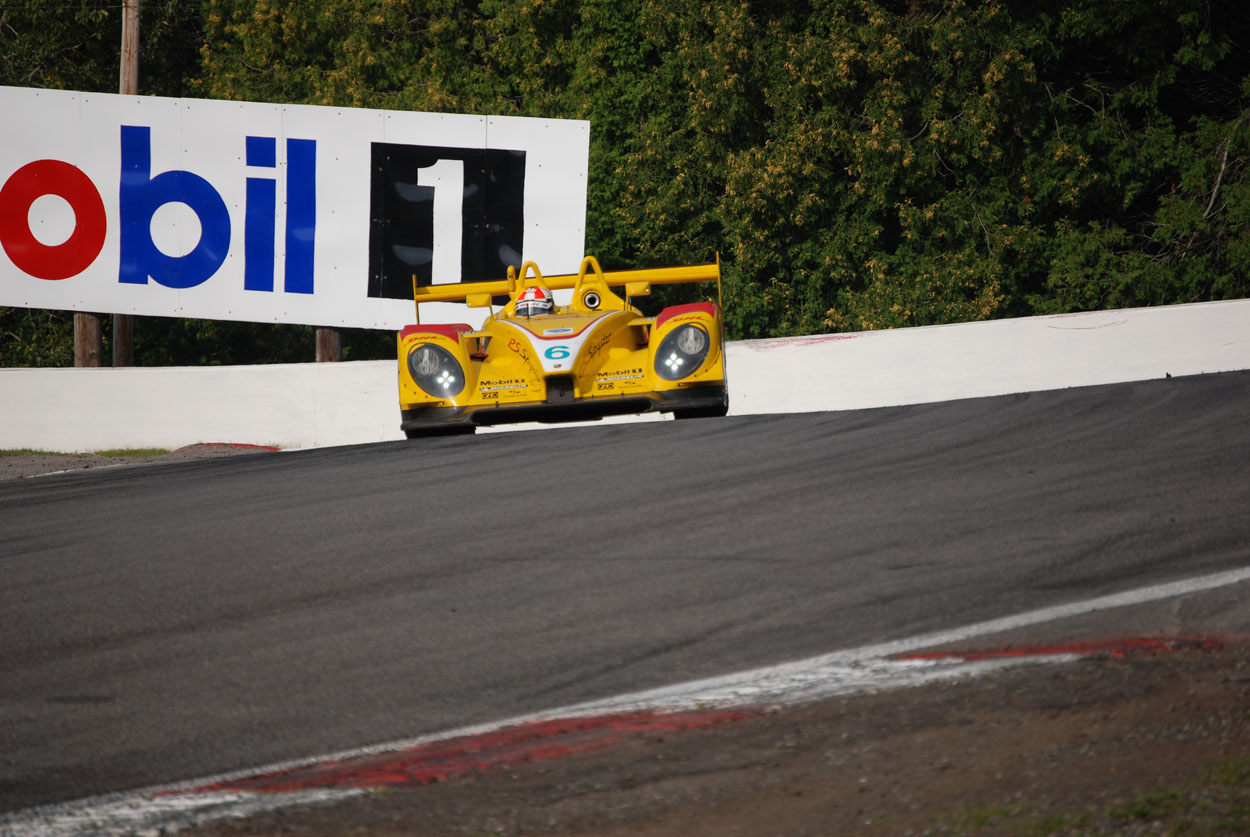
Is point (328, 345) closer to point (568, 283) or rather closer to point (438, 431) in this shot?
point (568, 283)

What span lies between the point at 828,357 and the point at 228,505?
5.80m

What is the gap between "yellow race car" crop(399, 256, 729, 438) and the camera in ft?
29.8

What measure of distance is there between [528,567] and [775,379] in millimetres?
6618

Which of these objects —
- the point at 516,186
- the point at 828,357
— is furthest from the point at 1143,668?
the point at 516,186

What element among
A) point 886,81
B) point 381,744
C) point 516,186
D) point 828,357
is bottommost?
point 381,744

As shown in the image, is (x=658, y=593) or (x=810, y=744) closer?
(x=810, y=744)

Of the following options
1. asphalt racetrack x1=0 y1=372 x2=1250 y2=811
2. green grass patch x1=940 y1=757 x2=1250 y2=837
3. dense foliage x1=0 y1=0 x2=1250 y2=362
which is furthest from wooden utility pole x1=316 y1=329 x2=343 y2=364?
green grass patch x1=940 y1=757 x2=1250 y2=837

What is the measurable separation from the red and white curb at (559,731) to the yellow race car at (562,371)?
5196mm

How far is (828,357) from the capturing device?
1124 cm

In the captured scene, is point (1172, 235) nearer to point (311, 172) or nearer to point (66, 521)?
point (311, 172)

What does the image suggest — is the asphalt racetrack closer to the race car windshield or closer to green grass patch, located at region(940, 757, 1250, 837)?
green grass patch, located at region(940, 757, 1250, 837)

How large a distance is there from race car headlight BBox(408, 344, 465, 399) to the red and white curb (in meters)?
5.74

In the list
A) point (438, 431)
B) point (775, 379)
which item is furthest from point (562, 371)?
point (775, 379)

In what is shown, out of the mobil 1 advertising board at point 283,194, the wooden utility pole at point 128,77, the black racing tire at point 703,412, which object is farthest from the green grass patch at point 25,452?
the black racing tire at point 703,412
